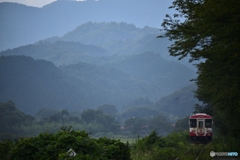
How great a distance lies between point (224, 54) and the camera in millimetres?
17875

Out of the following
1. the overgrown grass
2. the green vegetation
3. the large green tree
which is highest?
the large green tree

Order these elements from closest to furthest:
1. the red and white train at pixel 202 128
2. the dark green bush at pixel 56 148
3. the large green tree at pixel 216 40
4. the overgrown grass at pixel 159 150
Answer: the dark green bush at pixel 56 148 → the large green tree at pixel 216 40 → the overgrown grass at pixel 159 150 → the red and white train at pixel 202 128

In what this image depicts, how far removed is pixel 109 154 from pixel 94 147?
608 millimetres

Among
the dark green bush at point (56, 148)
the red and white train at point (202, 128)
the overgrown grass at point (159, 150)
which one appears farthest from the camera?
the red and white train at point (202, 128)

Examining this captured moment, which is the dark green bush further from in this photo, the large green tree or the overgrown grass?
the large green tree

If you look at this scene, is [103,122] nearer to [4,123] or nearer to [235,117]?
[4,123]

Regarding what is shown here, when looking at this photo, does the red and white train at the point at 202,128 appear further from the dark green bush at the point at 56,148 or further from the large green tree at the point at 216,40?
the dark green bush at the point at 56,148

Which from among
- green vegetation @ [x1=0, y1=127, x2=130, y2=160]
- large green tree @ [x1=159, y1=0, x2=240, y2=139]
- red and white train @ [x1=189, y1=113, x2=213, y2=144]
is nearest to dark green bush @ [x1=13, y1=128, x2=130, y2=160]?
green vegetation @ [x1=0, y1=127, x2=130, y2=160]

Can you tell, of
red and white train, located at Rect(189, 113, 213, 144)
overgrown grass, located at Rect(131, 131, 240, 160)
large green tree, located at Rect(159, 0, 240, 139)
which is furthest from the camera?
red and white train, located at Rect(189, 113, 213, 144)

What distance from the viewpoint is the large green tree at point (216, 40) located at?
16484mm

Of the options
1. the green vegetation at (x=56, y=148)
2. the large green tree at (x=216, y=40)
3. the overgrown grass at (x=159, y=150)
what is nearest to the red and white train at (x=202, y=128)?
the overgrown grass at (x=159, y=150)

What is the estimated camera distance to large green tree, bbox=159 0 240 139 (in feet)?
54.1

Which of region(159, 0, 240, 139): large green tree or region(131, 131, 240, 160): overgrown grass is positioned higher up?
region(159, 0, 240, 139): large green tree

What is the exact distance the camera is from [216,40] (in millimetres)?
18891
